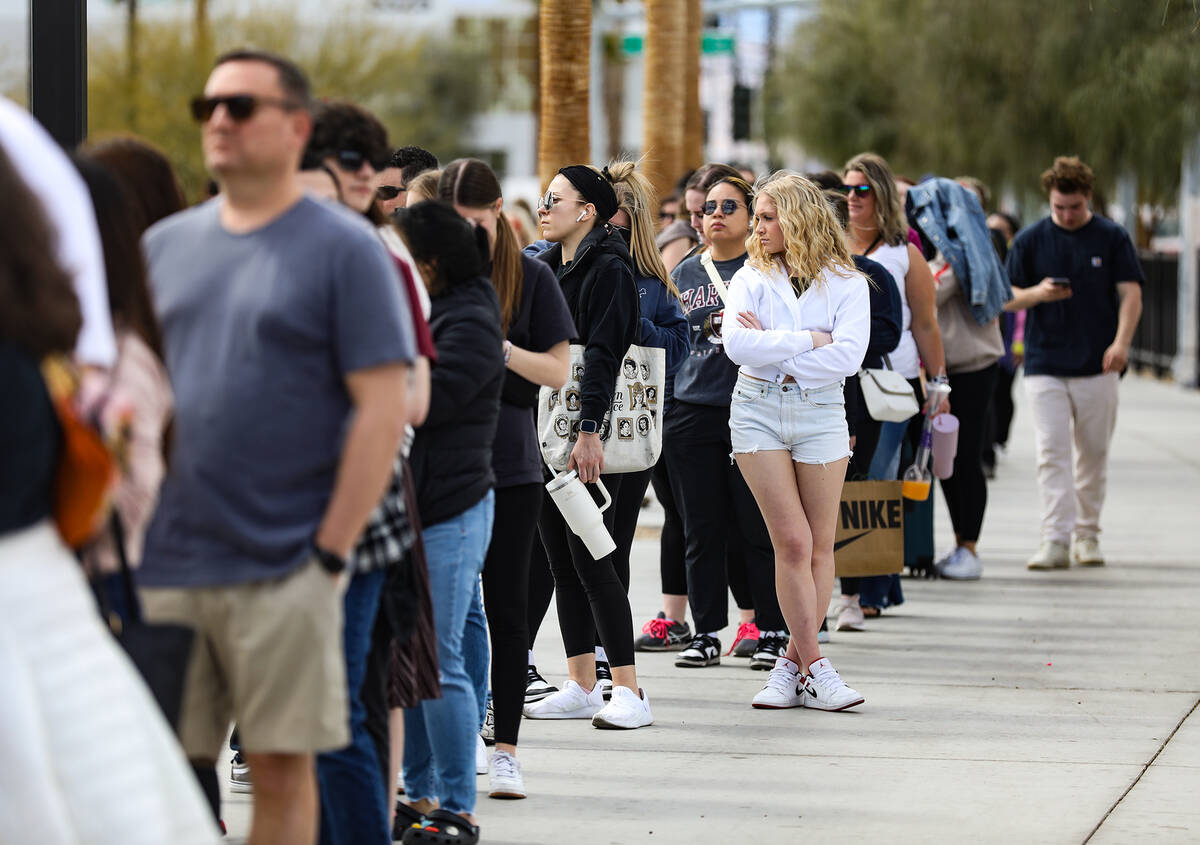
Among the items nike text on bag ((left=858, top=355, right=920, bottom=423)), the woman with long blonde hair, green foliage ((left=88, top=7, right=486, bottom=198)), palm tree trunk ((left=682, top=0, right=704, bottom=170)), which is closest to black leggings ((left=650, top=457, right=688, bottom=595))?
nike text on bag ((left=858, top=355, right=920, bottom=423))

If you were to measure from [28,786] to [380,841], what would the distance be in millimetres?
1260

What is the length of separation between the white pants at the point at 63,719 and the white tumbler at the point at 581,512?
3.15 metres

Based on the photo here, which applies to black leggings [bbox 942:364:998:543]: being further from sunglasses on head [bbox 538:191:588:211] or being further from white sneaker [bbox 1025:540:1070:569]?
sunglasses on head [bbox 538:191:588:211]

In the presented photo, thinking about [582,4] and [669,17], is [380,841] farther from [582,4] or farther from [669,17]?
[669,17]

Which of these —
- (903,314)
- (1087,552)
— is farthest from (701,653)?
(1087,552)

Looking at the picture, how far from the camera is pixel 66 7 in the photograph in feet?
17.5

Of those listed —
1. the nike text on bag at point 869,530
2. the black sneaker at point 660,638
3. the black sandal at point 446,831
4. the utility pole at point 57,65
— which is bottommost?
the black sneaker at point 660,638

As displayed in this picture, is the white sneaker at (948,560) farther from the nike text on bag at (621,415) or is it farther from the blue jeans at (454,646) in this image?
the blue jeans at (454,646)

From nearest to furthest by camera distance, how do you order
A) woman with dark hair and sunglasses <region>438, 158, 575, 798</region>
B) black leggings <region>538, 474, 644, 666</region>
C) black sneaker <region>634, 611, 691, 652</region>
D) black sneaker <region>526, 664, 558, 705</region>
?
woman with dark hair and sunglasses <region>438, 158, 575, 798</region> → black leggings <region>538, 474, 644, 666</region> → black sneaker <region>526, 664, 558, 705</region> → black sneaker <region>634, 611, 691, 652</region>

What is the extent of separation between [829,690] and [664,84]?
921 cm

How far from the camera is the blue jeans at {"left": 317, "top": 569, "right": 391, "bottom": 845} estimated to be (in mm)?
3920

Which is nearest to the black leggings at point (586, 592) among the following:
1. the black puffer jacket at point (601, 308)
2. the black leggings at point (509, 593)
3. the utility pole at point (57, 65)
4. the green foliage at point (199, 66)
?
A: the black puffer jacket at point (601, 308)

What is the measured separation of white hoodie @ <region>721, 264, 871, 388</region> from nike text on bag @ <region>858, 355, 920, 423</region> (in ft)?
5.39

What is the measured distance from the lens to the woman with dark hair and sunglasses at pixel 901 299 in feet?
27.7
